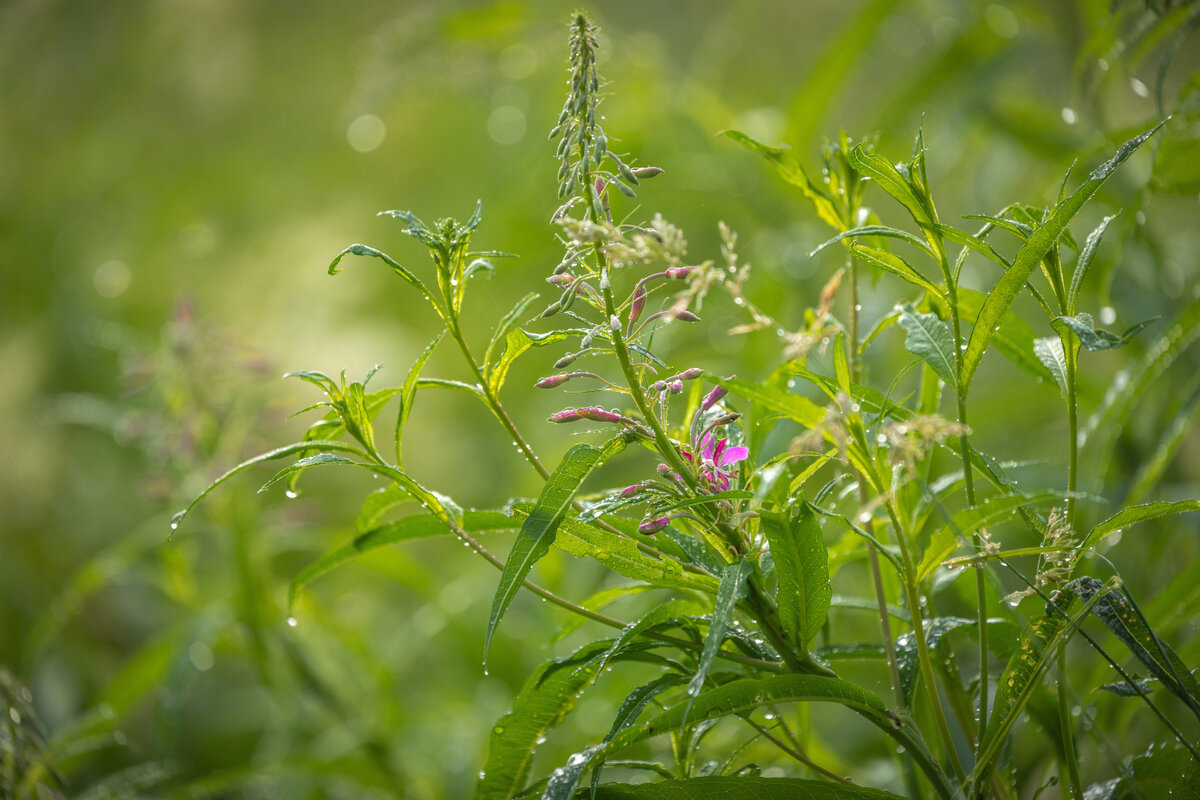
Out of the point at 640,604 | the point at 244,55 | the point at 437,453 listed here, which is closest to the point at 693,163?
the point at 640,604

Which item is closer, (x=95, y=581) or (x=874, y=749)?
(x=95, y=581)

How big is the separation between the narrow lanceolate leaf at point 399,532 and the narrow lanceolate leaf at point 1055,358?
0.83 ft

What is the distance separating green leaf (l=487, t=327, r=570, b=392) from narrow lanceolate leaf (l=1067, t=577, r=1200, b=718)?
23cm

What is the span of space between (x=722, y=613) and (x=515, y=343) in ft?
0.47

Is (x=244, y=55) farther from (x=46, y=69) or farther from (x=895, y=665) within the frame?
(x=895, y=665)

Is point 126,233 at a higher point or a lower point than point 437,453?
higher

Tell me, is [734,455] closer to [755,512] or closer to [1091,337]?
[755,512]

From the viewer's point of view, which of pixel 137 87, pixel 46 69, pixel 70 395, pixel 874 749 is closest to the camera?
pixel 874 749

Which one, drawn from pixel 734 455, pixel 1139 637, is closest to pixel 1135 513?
pixel 1139 637

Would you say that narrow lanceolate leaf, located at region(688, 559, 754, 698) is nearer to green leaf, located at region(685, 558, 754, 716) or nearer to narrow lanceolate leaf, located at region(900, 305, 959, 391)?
green leaf, located at region(685, 558, 754, 716)

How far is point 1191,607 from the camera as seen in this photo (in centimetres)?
46

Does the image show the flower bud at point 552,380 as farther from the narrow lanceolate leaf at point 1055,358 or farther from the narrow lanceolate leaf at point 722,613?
the narrow lanceolate leaf at point 1055,358

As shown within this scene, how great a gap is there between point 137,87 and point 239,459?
1.26 meters

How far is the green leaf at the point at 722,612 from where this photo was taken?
0.25 meters
